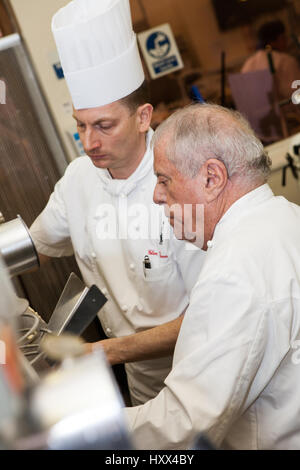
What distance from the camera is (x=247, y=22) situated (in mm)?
4188

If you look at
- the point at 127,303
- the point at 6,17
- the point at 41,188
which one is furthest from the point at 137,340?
the point at 6,17

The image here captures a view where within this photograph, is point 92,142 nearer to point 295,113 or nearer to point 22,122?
point 22,122

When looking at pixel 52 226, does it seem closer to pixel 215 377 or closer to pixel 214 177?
pixel 214 177

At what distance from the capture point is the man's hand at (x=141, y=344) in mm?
1532

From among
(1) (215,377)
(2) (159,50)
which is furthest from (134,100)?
(2) (159,50)

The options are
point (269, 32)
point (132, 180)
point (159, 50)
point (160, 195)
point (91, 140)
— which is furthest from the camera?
point (269, 32)

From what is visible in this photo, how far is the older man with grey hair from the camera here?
3.61 ft

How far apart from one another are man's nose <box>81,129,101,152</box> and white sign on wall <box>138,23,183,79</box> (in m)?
2.25

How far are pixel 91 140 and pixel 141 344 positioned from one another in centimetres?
64

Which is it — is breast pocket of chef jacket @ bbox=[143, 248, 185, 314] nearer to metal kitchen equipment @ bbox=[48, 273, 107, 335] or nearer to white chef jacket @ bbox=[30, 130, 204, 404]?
white chef jacket @ bbox=[30, 130, 204, 404]

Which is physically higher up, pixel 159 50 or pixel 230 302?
pixel 159 50

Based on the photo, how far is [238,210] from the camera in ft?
4.22

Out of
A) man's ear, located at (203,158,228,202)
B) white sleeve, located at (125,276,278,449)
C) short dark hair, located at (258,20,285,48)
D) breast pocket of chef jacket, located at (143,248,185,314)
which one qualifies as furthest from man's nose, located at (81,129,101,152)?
short dark hair, located at (258,20,285,48)

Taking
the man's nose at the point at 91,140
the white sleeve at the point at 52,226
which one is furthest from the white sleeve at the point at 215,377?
the white sleeve at the point at 52,226
